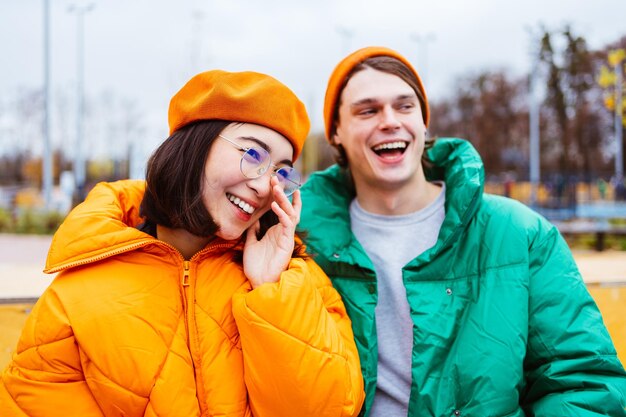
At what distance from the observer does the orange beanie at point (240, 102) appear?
1.91 m

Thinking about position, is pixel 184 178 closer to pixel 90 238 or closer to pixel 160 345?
pixel 90 238

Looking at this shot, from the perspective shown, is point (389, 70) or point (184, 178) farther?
point (389, 70)

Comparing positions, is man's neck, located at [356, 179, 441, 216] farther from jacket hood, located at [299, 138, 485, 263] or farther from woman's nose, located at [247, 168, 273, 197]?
woman's nose, located at [247, 168, 273, 197]

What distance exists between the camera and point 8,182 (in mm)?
42812

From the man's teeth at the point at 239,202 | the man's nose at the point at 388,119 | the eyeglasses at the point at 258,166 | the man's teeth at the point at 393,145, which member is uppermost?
the man's nose at the point at 388,119

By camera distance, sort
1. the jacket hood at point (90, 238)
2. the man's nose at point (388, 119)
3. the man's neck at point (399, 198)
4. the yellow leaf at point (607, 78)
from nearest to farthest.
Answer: the jacket hood at point (90, 238), the man's nose at point (388, 119), the man's neck at point (399, 198), the yellow leaf at point (607, 78)

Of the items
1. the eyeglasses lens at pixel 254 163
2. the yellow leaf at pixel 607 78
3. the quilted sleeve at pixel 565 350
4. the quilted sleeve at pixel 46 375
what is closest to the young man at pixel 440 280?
the quilted sleeve at pixel 565 350

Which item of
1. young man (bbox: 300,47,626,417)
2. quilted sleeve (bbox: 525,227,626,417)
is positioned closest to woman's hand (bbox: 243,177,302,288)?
young man (bbox: 300,47,626,417)

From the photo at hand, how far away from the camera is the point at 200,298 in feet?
6.11

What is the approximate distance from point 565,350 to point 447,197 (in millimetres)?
837

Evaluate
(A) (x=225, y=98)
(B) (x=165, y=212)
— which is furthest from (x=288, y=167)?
(B) (x=165, y=212)

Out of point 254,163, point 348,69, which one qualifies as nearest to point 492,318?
point 254,163

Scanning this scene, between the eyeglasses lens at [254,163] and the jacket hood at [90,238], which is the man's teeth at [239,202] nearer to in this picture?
the eyeglasses lens at [254,163]

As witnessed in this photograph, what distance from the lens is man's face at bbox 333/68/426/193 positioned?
2441 mm
